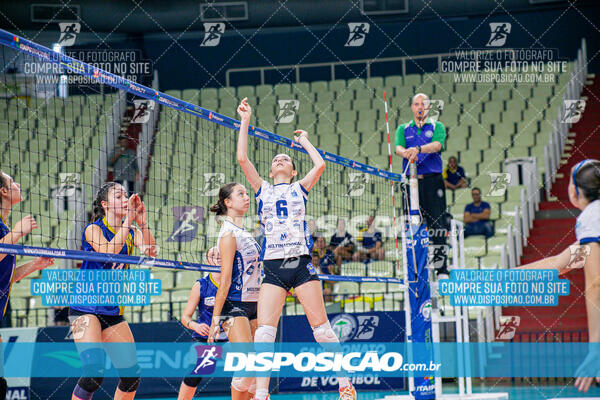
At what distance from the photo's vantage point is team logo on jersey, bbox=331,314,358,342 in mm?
11242

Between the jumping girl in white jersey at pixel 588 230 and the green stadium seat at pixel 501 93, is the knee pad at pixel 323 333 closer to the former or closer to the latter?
the jumping girl in white jersey at pixel 588 230

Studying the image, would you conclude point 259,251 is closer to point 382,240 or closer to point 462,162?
point 382,240

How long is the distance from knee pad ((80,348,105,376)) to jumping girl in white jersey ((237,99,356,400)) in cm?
129

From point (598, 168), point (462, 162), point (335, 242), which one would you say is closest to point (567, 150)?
point (462, 162)

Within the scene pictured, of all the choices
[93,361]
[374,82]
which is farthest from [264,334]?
[374,82]

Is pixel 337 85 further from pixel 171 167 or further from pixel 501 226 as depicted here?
pixel 171 167

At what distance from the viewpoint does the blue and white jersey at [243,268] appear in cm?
634

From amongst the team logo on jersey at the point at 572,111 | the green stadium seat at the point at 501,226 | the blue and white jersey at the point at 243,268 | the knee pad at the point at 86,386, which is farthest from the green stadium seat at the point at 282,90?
the knee pad at the point at 86,386

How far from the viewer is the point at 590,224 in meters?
2.80

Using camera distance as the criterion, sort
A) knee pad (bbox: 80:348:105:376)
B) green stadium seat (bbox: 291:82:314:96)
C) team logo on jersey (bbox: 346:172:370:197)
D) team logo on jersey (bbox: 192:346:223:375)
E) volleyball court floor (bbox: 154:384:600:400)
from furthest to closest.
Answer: green stadium seat (bbox: 291:82:314:96), team logo on jersey (bbox: 346:172:370:197), volleyball court floor (bbox: 154:384:600:400), team logo on jersey (bbox: 192:346:223:375), knee pad (bbox: 80:348:105:376)

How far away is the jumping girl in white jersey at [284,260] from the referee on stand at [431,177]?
3.28m

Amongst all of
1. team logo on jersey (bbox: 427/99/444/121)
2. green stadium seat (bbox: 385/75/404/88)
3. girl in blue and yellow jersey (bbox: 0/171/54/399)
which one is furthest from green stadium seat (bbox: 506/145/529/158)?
girl in blue and yellow jersey (bbox: 0/171/54/399)

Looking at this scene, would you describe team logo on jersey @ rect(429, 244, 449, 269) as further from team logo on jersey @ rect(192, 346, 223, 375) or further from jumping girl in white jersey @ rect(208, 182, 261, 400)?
jumping girl in white jersey @ rect(208, 182, 261, 400)

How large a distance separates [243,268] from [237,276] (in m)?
0.09
